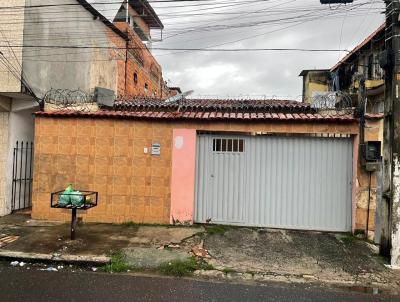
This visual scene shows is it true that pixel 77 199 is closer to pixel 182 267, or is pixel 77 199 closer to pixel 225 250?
pixel 182 267

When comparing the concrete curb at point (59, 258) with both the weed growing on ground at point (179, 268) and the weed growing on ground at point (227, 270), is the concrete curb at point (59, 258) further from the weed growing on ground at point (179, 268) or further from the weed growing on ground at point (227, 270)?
the weed growing on ground at point (227, 270)

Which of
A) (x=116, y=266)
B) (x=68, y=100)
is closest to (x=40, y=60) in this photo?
(x=68, y=100)

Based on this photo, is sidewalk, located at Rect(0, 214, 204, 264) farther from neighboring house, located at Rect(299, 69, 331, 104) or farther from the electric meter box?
neighboring house, located at Rect(299, 69, 331, 104)

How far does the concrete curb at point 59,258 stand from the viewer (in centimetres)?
592

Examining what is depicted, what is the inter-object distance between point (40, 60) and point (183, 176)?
5482mm

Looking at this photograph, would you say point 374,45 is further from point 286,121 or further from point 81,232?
point 81,232

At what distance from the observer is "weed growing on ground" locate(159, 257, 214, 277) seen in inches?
221

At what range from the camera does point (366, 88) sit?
1102cm

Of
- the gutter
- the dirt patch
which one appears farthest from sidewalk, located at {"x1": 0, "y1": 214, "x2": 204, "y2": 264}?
the gutter

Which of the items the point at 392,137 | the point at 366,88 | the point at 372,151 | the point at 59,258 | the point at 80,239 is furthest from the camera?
the point at 366,88

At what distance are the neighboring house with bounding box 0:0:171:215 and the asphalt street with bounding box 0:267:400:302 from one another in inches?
169

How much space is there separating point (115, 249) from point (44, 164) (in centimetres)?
352

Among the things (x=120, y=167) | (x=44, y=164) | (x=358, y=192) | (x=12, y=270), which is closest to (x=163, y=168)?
(x=120, y=167)

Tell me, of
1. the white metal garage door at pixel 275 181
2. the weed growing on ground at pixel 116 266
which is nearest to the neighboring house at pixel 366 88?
the white metal garage door at pixel 275 181
